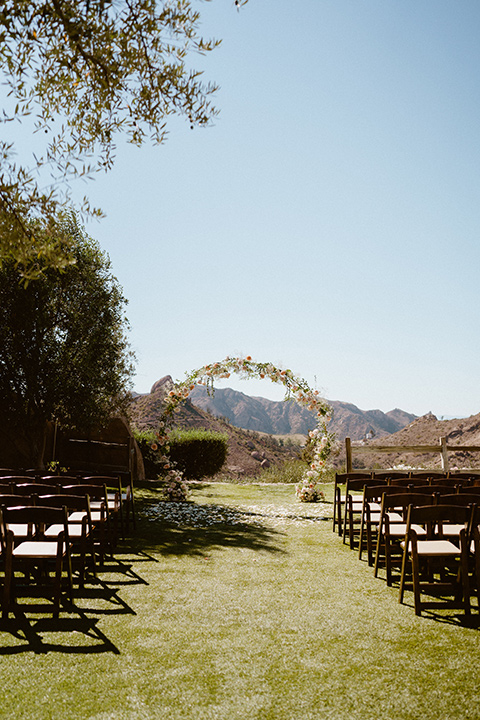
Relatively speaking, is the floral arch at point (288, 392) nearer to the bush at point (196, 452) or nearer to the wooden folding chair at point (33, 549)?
the bush at point (196, 452)

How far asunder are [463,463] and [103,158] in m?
25.3

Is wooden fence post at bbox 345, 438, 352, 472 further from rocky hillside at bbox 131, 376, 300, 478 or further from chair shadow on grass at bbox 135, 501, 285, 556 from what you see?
rocky hillside at bbox 131, 376, 300, 478

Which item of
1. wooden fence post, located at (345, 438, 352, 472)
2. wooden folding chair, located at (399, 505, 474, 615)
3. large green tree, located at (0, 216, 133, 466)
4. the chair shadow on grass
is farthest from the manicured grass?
large green tree, located at (0, 216, 133, 466)

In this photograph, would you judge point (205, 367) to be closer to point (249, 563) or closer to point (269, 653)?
point (249, 563)

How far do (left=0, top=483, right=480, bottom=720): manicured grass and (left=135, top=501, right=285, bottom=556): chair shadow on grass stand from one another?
0.93 metres

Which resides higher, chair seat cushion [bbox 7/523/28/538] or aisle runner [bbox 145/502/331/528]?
chair seat cushion [bbox 7/523/28/538]

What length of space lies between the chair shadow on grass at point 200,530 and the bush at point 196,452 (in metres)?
6.57

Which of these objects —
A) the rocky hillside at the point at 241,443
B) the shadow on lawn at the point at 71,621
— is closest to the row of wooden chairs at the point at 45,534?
the shadow on lawn at the point at 71,621

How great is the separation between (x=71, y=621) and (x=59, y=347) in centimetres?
900

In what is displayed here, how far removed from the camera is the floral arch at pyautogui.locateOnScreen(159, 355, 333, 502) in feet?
42.6

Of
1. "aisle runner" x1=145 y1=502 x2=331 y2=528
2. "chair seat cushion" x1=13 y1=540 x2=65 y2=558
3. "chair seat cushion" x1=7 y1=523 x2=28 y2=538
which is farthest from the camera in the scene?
"aisle runner" x1=145 y1=502 x2=331 y2=528

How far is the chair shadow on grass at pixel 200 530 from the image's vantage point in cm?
788

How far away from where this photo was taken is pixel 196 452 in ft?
61.8

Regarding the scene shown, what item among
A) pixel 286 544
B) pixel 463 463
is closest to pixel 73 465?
pixel 286 544
